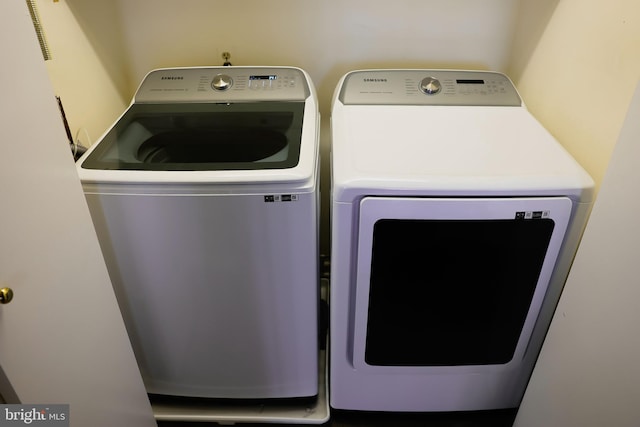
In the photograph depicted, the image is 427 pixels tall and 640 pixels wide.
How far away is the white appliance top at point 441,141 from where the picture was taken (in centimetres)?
105

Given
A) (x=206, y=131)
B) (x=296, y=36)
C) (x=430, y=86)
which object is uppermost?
(x=296, y=36)

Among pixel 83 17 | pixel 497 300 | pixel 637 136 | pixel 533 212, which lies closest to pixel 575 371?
pixel 497 300

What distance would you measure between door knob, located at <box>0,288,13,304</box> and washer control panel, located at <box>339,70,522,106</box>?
3.48ft

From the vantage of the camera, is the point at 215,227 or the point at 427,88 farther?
the point at 427,88

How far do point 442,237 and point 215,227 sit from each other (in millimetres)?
571

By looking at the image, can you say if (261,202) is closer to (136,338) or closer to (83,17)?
(136,338)

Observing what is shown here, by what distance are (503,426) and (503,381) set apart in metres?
0.23

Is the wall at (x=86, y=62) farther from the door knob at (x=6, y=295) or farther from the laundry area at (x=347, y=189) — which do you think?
the door knob at (x=6, y=295)

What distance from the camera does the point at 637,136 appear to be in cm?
80

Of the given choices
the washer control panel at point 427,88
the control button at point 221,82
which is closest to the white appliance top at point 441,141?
the washer control panel at point 427,88

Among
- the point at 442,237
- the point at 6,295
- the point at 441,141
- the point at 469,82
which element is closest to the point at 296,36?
the point at 469,82

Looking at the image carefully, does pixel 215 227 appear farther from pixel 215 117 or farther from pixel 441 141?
pixel 441 141

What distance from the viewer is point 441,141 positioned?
4.05 feet

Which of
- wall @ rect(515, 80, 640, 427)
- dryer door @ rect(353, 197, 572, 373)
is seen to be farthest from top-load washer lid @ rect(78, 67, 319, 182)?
wall @ rect(515, 80, 640, 427)
